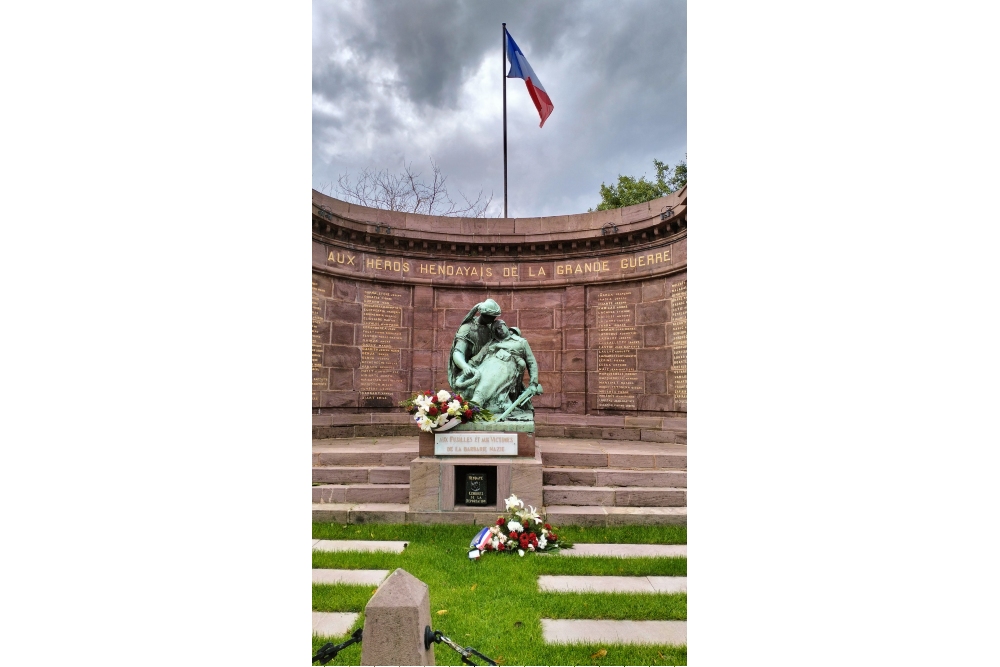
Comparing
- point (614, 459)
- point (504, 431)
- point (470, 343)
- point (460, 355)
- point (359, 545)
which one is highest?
point (470, 343)

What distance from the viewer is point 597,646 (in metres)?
3.37

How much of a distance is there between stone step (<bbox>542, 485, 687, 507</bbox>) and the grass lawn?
0.66 metres

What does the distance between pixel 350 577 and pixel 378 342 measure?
7849 mm

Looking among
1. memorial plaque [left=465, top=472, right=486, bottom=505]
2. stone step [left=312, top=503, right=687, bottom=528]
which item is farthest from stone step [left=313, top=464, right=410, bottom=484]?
memorial plaque [left=465, top=472, right=486, bottom=505]

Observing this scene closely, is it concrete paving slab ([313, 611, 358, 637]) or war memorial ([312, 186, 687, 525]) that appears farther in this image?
war memorial ([312, 186, 687, 525])

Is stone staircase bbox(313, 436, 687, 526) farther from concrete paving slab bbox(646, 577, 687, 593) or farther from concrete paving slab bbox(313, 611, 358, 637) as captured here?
concrete paving slab bbox(313, 611, 358, 637)

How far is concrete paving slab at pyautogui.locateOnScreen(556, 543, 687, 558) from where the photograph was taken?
537 centimetres

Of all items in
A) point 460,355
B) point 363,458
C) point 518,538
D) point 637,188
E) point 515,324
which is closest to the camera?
point 518,538

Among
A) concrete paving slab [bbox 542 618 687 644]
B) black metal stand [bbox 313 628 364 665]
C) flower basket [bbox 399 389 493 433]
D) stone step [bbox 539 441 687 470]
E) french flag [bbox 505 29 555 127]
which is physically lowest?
concrete paving slab [bbox 542 618 687 644]

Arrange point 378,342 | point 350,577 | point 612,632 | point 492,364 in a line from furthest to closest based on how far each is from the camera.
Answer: point 378,342 → point 492,364 → point 350,577 → point 612,632

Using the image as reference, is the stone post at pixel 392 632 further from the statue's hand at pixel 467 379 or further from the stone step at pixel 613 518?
the statue's hand at pixel 467 379

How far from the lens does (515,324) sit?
1287cm

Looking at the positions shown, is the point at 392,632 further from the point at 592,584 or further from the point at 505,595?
the point at 592,584

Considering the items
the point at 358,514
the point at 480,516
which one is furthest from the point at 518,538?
the point at 358,514
